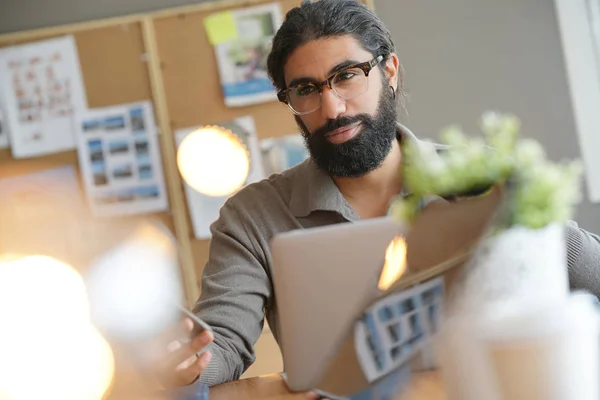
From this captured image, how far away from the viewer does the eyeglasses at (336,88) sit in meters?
1.39

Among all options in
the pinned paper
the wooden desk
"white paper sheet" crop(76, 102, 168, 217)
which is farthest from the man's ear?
"white paper sheet" crop(76, 102, 168, 217)

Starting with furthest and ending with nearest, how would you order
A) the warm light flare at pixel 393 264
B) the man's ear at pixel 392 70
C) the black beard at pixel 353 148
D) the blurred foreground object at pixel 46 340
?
1. the blurred foreground object at pixel 46 340
2. the man's ear at pixel 392 70
3. the black beard at pixel 353 148
4. the warm light flare at pixel 393 264

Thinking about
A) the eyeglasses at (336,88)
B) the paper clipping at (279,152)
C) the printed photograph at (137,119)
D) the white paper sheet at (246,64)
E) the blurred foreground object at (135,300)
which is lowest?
the blurred foreground object at (135,300)

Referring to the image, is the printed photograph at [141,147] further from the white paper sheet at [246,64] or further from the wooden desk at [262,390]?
the wooden desk at [262,390]

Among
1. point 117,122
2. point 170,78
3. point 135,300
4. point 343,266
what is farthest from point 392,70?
point 117,122

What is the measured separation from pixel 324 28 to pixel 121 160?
1.37 meters

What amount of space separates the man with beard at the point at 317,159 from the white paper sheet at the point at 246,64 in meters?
0.99

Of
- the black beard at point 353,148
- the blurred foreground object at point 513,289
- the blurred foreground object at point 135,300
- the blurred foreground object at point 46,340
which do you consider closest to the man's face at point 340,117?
the black beard at point 353,148

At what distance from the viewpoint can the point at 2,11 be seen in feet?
8.49

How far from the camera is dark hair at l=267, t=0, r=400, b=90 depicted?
1450 millimetres

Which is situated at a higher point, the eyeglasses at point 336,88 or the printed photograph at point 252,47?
the printed photograph at point 252,47

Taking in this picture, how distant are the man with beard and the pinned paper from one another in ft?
3.41

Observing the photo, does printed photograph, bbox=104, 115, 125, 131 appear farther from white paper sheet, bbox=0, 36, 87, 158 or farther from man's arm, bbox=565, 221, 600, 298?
man's arm, bbox=565, 221, 600, 298

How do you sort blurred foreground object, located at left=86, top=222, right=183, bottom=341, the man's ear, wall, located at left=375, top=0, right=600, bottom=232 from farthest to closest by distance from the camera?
1. wall, located at left=375, top=0, right=600, bottom=232
2. the man's ear
3. blurred foreground object, located at left=86, top=222, right=183, bottom=341
